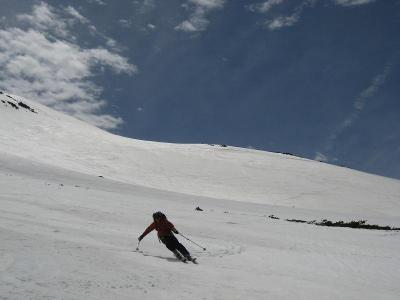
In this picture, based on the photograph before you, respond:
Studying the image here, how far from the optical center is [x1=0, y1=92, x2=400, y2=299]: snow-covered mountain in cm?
833

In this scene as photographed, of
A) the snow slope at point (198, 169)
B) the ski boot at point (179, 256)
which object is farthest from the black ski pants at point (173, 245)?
the snow slope at point (198, 169)

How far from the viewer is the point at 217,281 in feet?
30.8

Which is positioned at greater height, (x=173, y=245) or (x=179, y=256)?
(x=173, y=245)

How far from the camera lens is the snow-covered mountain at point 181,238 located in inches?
328

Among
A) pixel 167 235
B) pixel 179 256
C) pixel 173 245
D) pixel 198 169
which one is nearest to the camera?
pixel 179 256

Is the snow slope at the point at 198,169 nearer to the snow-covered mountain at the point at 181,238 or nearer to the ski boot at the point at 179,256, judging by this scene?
the snow-covered mountain at the point at 181,238

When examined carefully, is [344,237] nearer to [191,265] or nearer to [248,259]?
[248,259]

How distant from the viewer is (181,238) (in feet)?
52.6

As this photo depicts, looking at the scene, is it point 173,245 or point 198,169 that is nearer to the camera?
point 173,245

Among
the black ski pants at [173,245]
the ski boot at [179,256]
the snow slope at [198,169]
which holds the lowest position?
the ski boot at [179,256]

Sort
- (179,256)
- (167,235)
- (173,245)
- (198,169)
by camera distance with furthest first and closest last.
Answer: (198,169) < (167,235) < (173,245) < (179,256)

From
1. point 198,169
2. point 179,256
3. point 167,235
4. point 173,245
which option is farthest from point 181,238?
point 198,169

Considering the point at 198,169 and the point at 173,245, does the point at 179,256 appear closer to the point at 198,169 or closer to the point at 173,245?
the point at 173,245

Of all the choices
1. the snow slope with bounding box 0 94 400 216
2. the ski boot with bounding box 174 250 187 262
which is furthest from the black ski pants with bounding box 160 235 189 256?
the snow slope with bounding box 0 94 400 216
